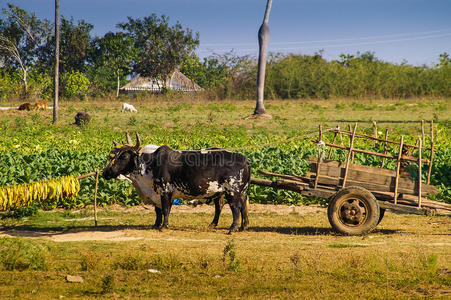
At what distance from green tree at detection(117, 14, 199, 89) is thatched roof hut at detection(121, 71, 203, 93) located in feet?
4.91

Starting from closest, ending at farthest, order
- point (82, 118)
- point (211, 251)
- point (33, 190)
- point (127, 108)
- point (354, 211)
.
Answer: point (211, 251)
point (33, 190)
point (354, 211)
point (82, 118)
point (127, 108)

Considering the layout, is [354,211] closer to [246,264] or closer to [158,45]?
[246,264]

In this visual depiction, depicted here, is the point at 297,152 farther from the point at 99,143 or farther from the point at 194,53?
the point at 194,53

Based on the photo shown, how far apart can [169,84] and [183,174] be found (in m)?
44.4

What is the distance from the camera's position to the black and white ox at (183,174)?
37.0 ft

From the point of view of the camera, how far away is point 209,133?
89.9 feet

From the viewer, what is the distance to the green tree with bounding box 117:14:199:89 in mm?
53031

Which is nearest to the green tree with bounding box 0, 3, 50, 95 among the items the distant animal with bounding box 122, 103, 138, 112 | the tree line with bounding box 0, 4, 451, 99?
the tree line with bounding box 0, 4, 451, 99

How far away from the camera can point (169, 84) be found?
54938 millimetres

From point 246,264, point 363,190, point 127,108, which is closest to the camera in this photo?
point 246,264

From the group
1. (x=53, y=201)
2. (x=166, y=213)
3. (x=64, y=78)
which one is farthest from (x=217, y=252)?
(x=64, y=78)

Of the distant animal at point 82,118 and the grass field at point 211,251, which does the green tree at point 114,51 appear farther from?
the grass field at point 211,251

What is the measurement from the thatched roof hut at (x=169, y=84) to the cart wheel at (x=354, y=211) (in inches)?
1714

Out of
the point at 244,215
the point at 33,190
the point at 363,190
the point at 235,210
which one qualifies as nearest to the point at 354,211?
the point at 363,190
